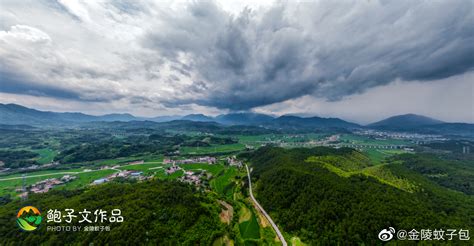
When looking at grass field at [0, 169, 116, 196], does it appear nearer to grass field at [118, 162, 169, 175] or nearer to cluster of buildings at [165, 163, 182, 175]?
grass field at [118, 162, 169, 175]

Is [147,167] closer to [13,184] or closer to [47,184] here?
[47,184]

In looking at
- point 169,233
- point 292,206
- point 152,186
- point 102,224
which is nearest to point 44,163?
point 152,186

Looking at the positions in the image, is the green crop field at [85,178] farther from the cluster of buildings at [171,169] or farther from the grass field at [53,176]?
the cluster of buildings at [171,169]

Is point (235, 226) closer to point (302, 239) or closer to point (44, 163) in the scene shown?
point (302, 239)

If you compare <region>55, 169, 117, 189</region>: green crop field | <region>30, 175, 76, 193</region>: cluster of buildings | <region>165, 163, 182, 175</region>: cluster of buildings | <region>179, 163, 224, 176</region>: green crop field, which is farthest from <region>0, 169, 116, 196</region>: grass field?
<region>179, 163, 224, 176</region>: green crop field

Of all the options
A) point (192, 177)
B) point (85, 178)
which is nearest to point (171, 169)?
point (192, 177)

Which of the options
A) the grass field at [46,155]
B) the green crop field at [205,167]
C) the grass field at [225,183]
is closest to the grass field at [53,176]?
the grass field at [46,155]

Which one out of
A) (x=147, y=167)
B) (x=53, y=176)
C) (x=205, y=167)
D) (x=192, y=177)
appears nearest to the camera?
(x=192, y=177)
